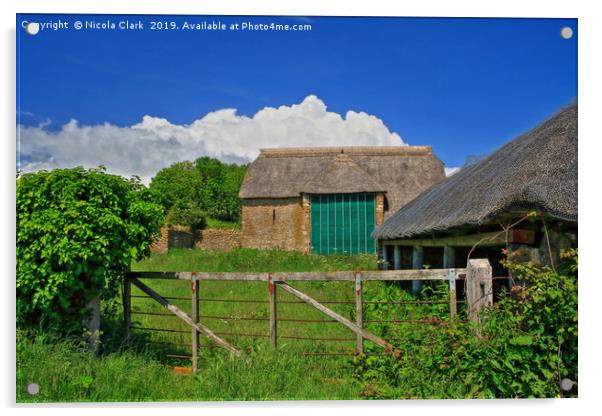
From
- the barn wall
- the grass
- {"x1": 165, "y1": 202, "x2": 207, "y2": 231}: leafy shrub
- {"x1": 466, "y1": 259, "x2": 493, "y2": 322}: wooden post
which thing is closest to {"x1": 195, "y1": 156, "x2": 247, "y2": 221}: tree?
{"x1": 165, "y1": 202, "x2": 207, "y2": 231}: leafy shrub

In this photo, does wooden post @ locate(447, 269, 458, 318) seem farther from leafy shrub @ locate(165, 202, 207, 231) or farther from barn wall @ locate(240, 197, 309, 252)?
leafy shrub @ locate(165, 202, 207, 231)

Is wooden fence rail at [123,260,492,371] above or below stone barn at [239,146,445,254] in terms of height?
below

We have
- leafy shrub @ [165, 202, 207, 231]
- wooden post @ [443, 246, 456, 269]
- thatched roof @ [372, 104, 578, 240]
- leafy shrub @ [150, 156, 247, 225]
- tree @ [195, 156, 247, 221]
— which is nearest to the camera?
thatched roof @ [372, 104, 578, 240]

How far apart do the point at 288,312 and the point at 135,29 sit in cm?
509

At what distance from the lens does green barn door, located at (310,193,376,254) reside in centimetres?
1977

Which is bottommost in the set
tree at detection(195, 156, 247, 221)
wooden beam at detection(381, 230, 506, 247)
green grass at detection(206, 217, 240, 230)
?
wooden beam at detection(381, 230, 506, 247)

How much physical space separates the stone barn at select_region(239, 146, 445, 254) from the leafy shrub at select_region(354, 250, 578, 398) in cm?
1441

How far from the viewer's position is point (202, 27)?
5125 mm

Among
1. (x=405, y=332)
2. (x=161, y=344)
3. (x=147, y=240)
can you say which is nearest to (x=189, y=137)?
(x=147, y=240)

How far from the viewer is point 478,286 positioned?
5254 millimetres

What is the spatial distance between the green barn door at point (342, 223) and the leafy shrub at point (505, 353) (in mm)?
14496

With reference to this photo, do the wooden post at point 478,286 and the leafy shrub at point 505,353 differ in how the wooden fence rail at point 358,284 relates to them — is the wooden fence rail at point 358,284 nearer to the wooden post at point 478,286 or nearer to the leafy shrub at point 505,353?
the wooden post at point 478,286

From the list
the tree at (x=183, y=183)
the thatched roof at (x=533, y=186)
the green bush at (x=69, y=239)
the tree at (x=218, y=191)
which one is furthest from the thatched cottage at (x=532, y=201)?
the tree at (x=218, y=191)

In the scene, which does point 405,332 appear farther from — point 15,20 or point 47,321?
point 15,20
